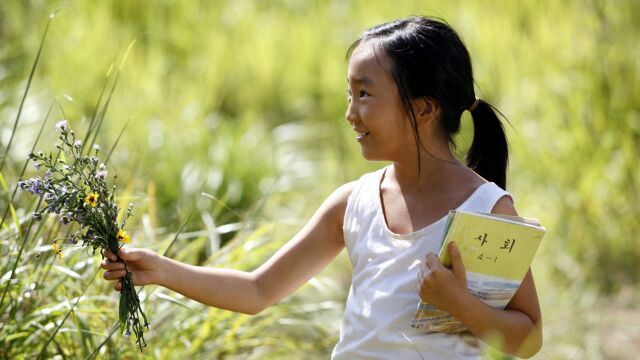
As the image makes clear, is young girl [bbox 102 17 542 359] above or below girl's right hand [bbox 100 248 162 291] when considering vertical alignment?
below

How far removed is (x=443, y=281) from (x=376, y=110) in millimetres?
407

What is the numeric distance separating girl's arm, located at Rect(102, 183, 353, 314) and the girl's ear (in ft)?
0.83

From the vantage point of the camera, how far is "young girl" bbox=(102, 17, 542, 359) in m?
2.19

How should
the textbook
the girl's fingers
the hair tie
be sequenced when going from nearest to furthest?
the textbook, the girl's fingers, the hair tie

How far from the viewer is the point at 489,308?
2137mm

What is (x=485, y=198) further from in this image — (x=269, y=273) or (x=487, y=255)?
(x=269, y=273)

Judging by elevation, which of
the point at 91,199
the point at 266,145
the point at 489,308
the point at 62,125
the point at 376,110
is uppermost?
the point at 266,145

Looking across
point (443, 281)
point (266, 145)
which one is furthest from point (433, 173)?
point (266, 145)

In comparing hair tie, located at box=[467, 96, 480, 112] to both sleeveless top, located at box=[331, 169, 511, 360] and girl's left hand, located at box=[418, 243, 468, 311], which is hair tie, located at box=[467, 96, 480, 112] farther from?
girl's left hand, located at box=[418, 243, 468, 311]

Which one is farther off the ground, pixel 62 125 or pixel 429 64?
pixel 62 125

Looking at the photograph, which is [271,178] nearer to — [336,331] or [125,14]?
[336,331]

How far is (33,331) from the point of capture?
279 cm

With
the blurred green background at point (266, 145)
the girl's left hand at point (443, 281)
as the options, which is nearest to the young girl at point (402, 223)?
the girl's left hand at point (443, 281)

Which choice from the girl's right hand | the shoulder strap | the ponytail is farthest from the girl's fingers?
the ponytail
